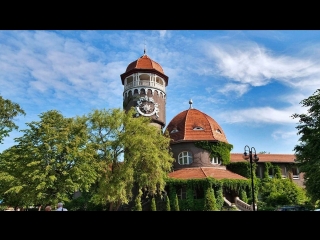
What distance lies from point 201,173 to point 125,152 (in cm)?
989

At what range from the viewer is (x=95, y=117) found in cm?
2742

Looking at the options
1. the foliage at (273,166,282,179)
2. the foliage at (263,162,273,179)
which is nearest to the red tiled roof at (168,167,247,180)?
the foliage at (263,162,273,179)

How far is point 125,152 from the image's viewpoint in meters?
27.4

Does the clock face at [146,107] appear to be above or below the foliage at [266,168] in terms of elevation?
above

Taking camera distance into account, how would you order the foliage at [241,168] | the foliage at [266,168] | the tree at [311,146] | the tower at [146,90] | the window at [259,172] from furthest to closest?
the window at [259,172], the foliage at [266,168], the foliage at [241,168], the tower at [146,90], the tree at [311,146]

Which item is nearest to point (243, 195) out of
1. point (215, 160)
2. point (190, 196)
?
point (215, 160)

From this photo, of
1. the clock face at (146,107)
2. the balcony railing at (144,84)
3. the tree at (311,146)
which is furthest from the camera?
the balcony railing at (144,84)

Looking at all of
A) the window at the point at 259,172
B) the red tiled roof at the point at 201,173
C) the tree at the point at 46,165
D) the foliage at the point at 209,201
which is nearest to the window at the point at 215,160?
the red tiled roof at the point at 201,173

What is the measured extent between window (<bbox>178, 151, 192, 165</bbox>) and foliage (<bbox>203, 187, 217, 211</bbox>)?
545 cm

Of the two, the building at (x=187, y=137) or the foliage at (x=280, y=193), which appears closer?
the building at (x=187, y=137)

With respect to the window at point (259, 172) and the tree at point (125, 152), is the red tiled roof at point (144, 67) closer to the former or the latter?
the tree at point (125, 152)

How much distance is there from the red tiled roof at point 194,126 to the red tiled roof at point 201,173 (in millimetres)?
3727

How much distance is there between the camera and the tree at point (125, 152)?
85.6ft

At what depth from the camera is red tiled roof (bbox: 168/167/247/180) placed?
32.1 metres
